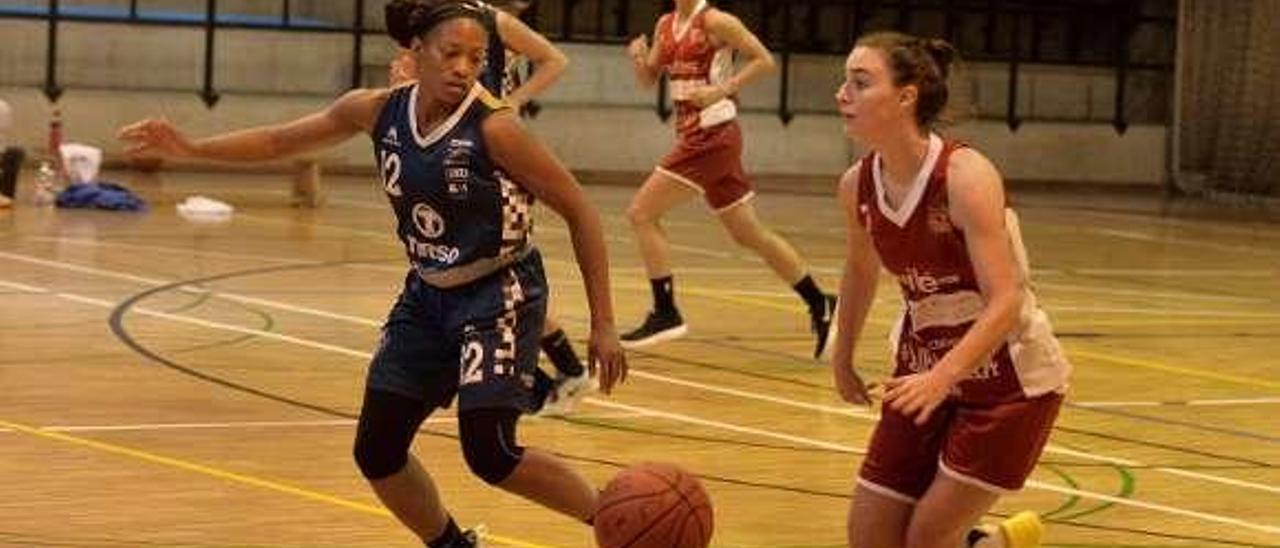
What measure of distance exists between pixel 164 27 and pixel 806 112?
711 centimetres

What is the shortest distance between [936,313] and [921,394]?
0.50m

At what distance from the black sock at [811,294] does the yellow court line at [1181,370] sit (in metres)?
1.46

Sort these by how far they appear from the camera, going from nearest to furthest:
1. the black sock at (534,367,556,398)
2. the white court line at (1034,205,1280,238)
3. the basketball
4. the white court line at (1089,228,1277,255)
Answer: the basketball → the black sock at (534,367,556,398) → the white court line at (1089,228,1277,255) → the white court line at (1034,205,1280,238)

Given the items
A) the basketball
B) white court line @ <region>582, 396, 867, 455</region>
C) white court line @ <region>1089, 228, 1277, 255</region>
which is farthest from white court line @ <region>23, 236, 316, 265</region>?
the basketball

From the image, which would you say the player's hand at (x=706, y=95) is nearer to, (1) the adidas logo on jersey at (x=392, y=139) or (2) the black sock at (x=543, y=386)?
(2) the black sock at (x=543, y=386)

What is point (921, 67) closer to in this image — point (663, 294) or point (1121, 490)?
point (1121, 490)

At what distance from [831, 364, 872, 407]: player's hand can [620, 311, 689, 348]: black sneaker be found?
662cm

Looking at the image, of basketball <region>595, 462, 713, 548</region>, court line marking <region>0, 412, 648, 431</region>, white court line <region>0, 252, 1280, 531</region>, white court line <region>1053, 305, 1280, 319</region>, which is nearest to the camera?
basketball <region>595, 462, 713, 548</region>

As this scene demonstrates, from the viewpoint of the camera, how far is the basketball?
6.27 metres

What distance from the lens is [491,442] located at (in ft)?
23.2

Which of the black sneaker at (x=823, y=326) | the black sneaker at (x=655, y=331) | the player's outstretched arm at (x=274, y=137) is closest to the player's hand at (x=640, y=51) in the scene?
the black sneaker at (x=655, y=331)

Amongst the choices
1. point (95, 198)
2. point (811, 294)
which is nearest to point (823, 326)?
point (811, 294)

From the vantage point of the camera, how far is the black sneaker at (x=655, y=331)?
13.4m

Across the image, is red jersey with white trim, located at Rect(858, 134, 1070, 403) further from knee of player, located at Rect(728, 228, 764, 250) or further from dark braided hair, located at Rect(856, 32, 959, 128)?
knee of player, located at Rect(728, 228, 764, 250)
